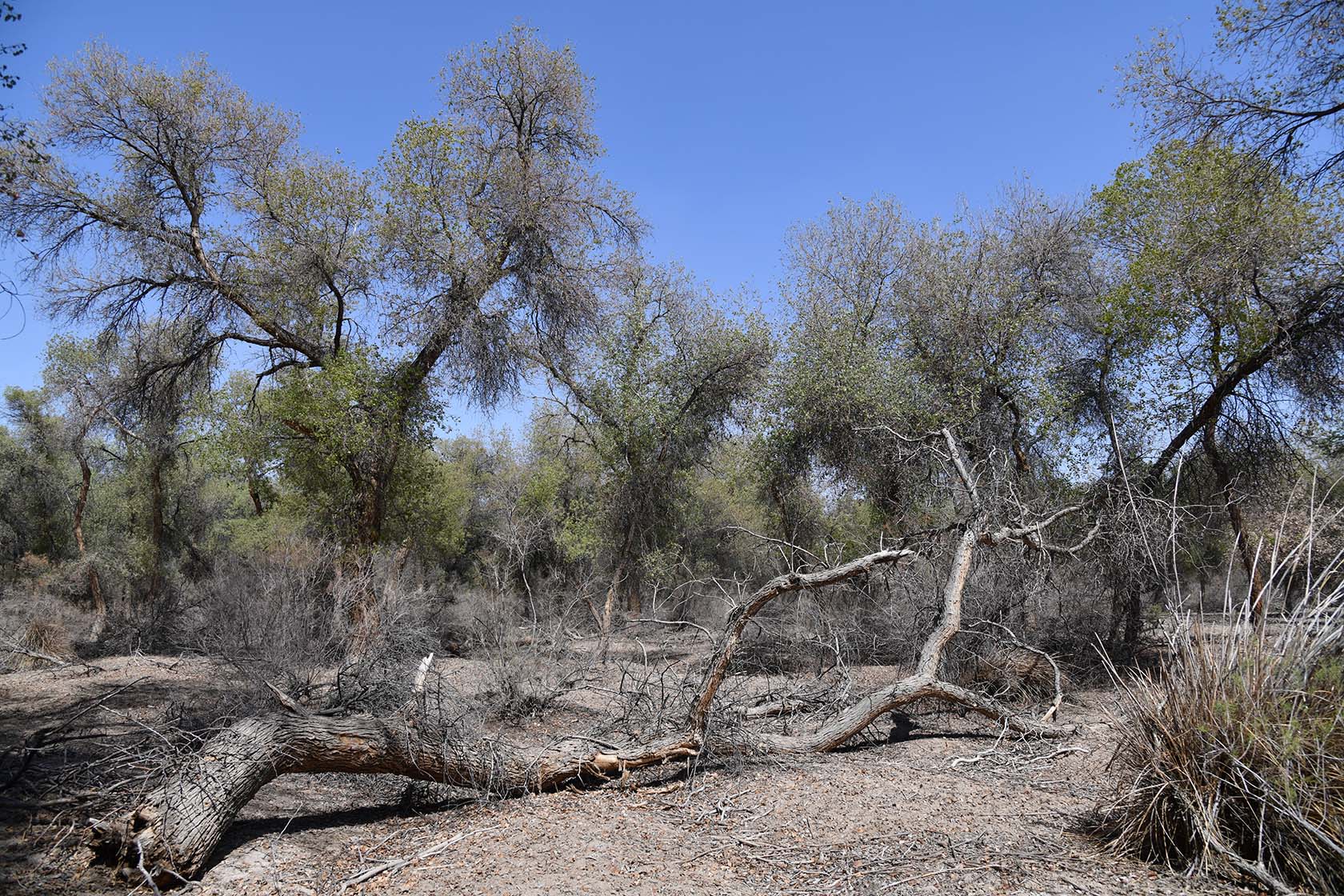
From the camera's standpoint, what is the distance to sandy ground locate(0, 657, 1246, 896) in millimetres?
4250

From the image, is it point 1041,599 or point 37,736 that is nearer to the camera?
point 37,736

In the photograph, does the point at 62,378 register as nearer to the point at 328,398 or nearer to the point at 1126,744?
the point at 328,398

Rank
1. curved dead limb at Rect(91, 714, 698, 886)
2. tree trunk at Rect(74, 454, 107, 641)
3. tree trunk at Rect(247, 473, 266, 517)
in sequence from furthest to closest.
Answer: tree trunk at Rect(74, 454, 107, 641) → tree trunk at Rect(247, 473, 266, 517) → curved dead limb at Rect(91, 714, 698, 886)

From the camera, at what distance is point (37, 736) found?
16.5ft

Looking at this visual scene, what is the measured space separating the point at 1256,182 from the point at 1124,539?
4142 millimetres

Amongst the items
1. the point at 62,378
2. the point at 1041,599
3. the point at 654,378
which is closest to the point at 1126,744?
the point at 1041,599

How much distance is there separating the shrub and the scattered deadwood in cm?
299

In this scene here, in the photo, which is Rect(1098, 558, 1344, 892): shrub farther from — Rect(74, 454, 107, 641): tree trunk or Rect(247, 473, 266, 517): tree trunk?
Rect(74, 454, 107, 641): tree trunk

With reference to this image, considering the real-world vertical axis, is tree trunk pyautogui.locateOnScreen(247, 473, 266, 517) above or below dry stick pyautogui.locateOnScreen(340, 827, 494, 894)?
above

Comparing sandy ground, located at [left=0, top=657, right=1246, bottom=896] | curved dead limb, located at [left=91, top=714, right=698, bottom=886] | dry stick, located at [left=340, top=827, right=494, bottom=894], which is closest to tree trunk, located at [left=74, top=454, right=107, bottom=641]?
sandy ground, located at [left=0, top=657, right=1246, bottom=896]

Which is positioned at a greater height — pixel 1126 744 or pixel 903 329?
pixel 903 329

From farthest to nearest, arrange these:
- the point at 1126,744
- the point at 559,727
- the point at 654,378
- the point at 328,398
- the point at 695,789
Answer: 1. the point at 654,378
2. the point at 328,398
3. the point at 559,727
4. the point at 695,789
5. the point at 1126,744

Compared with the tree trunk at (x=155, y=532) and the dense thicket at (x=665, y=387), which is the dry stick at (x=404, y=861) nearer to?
the dense thicket at (x=665, y=387)

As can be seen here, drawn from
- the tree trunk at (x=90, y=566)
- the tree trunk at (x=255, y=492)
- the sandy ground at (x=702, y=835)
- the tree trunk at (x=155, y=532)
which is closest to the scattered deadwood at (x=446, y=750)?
the sandy ground at (x=702, y=835)
